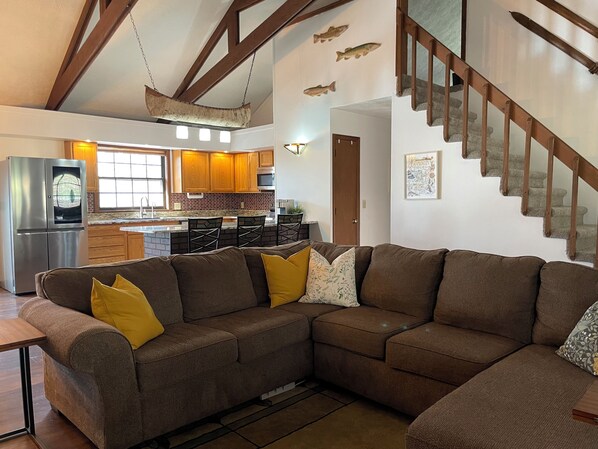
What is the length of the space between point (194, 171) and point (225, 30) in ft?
9.48

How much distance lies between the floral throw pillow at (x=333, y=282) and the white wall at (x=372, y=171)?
3580 mm

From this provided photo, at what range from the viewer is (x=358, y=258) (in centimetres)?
364

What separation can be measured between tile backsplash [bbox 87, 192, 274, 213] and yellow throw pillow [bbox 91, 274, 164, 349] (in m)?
6.57

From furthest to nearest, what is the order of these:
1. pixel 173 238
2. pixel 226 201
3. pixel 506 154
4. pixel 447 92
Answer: pixel 226 201
pixel 173 238
pixel 447 92
pixel 506 154

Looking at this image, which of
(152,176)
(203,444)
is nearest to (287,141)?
(152,176)

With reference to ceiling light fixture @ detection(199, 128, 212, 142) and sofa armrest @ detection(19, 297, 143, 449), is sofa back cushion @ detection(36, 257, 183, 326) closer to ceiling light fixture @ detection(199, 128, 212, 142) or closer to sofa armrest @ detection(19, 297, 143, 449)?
sofa armrest @ detection(19, 297, 143, 449)

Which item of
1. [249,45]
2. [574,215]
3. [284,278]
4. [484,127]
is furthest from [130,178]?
[574,215]

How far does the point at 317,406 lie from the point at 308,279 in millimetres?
1015

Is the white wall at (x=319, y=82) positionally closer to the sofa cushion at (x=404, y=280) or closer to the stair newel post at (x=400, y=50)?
the stair newel post at (x=400, y=50)

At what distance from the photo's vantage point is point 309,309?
3312 millimetres

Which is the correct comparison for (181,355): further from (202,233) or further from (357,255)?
(202,233)

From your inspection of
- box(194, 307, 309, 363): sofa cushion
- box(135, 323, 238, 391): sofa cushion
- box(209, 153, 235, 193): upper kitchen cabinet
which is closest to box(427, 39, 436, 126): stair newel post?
box(194, 307, 309, 363): sofa cushion

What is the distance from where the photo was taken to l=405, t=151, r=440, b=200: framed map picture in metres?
5.33

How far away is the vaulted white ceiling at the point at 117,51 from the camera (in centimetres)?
578
